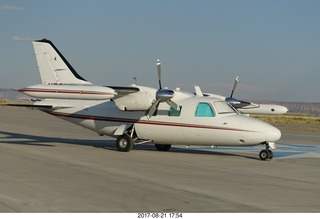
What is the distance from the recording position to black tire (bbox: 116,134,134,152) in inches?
900

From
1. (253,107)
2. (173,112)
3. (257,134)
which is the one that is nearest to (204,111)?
(173,112)

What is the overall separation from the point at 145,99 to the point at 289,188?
31.4 feet

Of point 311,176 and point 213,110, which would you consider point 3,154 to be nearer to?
point 213,110

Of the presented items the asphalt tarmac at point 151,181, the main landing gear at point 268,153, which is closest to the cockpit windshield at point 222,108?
the asphalt tarmac at point 151,181

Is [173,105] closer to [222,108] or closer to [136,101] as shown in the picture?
[136,101]

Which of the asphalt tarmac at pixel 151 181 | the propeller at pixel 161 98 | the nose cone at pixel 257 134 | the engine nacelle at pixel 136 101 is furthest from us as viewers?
the engine nacelle at pixel 136 101

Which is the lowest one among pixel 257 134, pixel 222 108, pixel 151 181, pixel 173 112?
pixel 151 181

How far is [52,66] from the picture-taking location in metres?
26.4

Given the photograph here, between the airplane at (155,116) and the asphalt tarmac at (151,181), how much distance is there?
0.74 meters

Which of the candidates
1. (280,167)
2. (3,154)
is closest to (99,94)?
(3,154)

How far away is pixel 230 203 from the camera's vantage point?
11328 mm

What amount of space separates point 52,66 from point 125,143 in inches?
238

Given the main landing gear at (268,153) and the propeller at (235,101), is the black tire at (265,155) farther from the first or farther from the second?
the propeller at (235,101)

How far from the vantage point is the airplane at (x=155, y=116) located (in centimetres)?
2098
